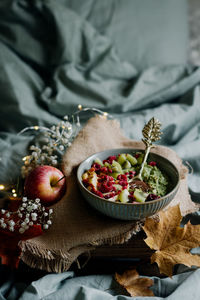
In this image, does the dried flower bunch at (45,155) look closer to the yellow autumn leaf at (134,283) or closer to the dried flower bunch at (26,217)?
the dried flower bunch at (26,217)

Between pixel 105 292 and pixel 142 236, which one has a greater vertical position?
pixel 142 236

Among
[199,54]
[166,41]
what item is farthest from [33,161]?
[199,54]

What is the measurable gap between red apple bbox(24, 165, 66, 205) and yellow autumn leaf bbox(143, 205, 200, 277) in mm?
271

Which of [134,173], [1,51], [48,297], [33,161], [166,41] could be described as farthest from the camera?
[166,41]

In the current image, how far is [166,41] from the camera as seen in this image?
144cm

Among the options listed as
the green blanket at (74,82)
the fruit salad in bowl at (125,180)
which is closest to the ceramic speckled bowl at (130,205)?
the fruit salad in bowl at (125,180)

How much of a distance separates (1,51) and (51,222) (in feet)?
2.54

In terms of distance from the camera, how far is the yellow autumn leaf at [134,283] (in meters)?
0.80

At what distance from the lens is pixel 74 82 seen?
1.25m

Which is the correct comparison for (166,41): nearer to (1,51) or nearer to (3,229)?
(1,51)

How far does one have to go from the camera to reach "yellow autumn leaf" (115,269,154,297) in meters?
0.80

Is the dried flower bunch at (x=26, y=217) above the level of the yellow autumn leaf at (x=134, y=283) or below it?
above

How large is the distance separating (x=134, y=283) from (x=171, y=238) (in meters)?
0.17

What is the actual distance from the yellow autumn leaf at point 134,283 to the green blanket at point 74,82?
0.42m
